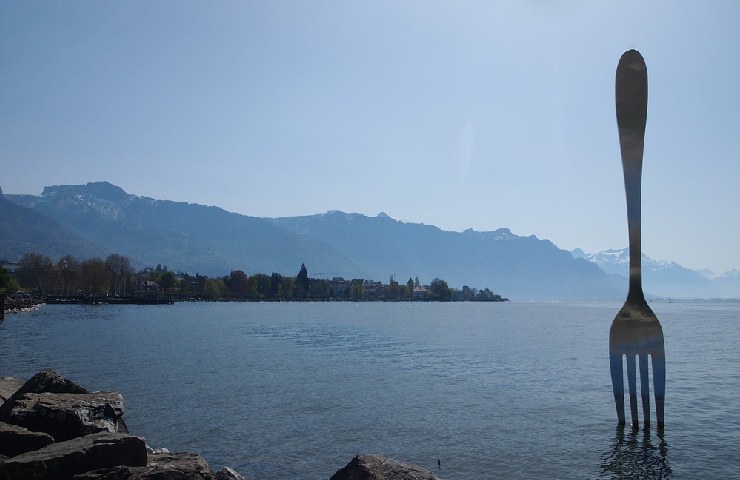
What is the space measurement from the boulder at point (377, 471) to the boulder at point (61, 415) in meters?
8.14

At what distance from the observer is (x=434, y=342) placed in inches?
3056

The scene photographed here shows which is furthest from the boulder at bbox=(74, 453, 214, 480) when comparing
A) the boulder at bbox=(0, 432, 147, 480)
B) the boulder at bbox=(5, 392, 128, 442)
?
the boulder at bbox=(5, 392, 128, 442)

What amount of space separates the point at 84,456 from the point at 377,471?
587 cm

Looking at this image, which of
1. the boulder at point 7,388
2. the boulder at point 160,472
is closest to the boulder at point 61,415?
the boulder at point 160,472

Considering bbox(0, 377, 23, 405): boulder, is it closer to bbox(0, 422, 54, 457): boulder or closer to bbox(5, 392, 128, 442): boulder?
bbox(5, 392, 128, 442): boulder

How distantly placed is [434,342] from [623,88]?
6416 centimetres

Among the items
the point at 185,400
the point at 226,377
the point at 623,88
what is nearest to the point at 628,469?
the point at 623,88

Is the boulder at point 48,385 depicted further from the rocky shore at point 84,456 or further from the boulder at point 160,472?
the boulder at point 160,472

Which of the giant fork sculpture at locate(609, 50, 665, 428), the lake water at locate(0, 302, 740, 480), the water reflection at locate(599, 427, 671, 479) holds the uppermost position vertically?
the giant fork sculpture at locate(609, 50, 665, 428)

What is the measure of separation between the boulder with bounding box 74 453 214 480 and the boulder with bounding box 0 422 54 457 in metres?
2.89

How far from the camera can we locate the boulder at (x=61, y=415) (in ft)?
48.0

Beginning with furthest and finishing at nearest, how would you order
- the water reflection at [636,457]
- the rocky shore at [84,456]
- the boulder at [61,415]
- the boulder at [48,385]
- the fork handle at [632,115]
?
the water reflection at [636,457] → the boulder at [48,385] → the fork handle at [632,115] → the boulder at [61,415] → the rocky shore at [84,456]

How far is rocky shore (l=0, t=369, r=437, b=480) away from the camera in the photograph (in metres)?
10.4

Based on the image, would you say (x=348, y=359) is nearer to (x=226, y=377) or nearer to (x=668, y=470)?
(x=226, y=377)
